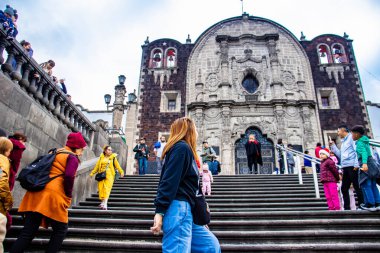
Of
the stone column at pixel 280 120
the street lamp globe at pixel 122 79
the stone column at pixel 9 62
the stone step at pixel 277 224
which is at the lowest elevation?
the stone step at pixel 277 224

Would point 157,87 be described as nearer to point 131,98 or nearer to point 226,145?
point 131,98

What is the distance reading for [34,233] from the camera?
317 cm

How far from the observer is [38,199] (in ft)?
10.6

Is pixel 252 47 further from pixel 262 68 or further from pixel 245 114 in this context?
pixel 245 114

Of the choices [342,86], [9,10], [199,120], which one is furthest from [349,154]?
[342,86]

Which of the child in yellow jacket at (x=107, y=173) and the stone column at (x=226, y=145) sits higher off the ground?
the stone column at (x=226, y=145)

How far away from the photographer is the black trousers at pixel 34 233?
3.03 metres

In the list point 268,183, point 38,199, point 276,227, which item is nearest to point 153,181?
point 268,183

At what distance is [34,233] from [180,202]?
6.68ft

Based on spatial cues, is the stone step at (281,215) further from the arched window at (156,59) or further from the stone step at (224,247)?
the arched window at (156,59)

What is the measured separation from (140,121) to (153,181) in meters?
9.40

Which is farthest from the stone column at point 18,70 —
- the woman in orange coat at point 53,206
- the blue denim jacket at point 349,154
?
the blue denim jacket at point 349,154

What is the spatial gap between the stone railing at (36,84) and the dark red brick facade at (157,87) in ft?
27.6

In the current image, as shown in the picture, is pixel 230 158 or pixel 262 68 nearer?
pixel 230 158
